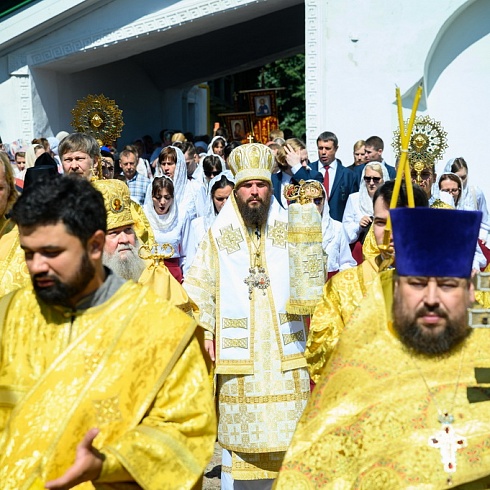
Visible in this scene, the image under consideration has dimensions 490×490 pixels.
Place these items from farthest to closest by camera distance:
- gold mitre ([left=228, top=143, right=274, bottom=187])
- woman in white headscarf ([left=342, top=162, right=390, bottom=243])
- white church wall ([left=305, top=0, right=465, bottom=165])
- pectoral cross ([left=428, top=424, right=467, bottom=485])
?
white church wall ([left=305, top=0, right=465, bottom=165]) → woman in white headscarf ([left=342, top=162, right=390, bottom=243]) → gold mitre ([left=228, top=143, right=274, bottom=187]) → pectoral cross ([left=428, top=424, right=467, bottom=485])

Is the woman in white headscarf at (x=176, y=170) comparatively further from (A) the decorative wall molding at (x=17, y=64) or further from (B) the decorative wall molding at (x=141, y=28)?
(A) the decorative wall molding at (x=17, y=64)

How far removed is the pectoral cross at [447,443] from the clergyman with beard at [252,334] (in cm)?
290

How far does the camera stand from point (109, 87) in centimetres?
2128

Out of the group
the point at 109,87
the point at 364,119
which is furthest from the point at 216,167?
the point at 109,87

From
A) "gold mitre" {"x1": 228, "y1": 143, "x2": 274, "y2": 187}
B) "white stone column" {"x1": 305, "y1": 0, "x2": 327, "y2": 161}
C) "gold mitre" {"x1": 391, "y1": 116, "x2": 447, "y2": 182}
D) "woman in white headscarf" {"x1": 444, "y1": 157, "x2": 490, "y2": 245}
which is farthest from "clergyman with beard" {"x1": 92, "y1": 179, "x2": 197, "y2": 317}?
"white stone column" {"x1": 305, "y1": 0, "x2": 327, "y2": 161}

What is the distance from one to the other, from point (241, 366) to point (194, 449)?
2984mm

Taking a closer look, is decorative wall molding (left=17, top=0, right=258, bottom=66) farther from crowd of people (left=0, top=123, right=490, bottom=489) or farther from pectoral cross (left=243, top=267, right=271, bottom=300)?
crowd of people (left=0, top=123, right=490, bottom=489)

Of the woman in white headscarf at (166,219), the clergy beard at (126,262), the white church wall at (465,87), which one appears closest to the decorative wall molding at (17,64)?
the white church wall at (465,87)

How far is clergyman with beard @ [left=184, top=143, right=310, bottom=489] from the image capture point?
642 centimetres

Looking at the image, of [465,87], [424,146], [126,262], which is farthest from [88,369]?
[465,87]

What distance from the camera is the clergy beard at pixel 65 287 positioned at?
11.1 ft

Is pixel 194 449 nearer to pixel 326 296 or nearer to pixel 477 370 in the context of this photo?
pixel 477 370

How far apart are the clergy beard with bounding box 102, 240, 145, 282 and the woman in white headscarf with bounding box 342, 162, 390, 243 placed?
4186 mm

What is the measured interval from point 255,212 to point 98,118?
1.58 metres
